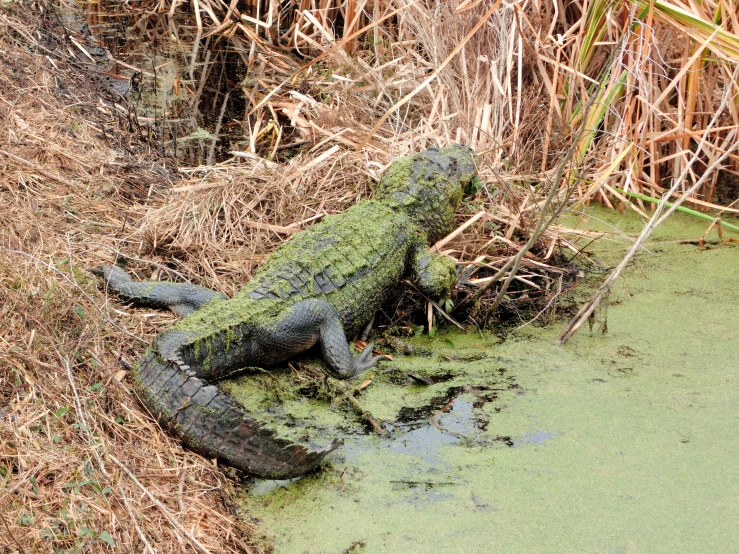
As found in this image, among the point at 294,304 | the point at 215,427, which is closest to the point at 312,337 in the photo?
the point at 294,304

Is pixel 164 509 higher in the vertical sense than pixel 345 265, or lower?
lower

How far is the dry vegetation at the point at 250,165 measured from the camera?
2.82 metres

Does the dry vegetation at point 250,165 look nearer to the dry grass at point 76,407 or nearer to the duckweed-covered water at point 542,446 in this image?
the dry grass at point 76,407

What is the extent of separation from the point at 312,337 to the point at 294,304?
18cm

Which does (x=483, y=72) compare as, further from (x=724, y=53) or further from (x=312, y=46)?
(x=312, y=46)

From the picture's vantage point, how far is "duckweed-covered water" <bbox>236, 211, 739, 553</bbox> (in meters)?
2.78

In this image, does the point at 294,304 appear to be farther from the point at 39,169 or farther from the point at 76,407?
the point at 39,169

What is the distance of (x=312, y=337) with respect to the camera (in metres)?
3.79

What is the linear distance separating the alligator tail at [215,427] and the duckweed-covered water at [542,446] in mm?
100

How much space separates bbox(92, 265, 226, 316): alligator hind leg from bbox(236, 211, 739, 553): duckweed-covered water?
18.4 inches

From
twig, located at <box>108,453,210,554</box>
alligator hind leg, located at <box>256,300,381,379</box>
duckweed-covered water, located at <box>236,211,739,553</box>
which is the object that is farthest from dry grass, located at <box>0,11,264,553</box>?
alligator hind leg, located at <box>256,300,381,379</box>

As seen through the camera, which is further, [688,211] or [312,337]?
[688,211]

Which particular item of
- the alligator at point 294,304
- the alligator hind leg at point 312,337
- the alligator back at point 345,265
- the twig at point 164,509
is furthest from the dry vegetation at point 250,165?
the alligator hind leg at point 312,337

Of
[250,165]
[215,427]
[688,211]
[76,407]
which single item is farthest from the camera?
[250,165]
